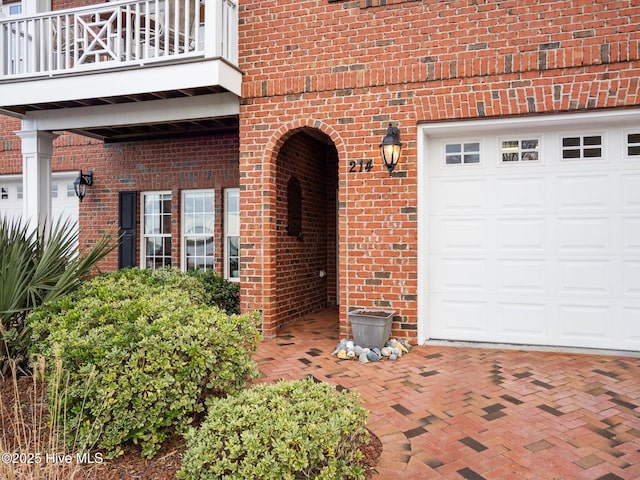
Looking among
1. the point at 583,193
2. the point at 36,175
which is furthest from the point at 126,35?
the point at 583,193

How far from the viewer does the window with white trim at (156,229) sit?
8070 mm

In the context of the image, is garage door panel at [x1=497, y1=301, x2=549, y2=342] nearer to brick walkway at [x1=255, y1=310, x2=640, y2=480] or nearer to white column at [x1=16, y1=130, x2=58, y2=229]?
brick walkway at [x1=255, y1=310, x2=640, y2=480]

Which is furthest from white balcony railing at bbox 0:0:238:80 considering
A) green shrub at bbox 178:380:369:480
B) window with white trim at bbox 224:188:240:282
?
green shrub at bbox 178:380:369:480

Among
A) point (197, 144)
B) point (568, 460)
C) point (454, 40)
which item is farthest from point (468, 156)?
point (197, 144)

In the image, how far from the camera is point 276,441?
2080 millimetres

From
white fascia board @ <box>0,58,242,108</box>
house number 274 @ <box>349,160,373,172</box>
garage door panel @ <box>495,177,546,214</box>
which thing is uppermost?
white fascia board @ <box>0,58,242,108</box>

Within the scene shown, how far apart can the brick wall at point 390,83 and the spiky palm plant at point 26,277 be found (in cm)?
212

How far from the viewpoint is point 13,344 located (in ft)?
12.0

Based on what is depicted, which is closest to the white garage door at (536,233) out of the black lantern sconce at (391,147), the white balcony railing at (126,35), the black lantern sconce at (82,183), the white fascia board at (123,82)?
Result: the black lantern sconce at (391,147)

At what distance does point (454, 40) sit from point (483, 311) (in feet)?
10.2

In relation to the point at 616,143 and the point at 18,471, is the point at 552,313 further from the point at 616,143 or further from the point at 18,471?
the point at 18,471

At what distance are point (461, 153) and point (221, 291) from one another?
3805mm

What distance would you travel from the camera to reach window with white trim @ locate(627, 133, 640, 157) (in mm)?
4809

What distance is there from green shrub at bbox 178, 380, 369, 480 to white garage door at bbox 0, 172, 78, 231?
765 cm
